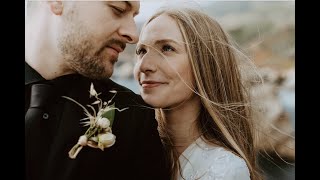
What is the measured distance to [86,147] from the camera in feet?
6.37

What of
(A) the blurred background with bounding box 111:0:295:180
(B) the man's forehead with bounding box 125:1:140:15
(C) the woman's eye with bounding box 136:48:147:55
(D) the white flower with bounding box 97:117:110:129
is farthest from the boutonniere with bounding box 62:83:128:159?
(B) the man's forehead with bounding box 125:1:140:15

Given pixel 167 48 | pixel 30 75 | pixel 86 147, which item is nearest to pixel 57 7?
pixel 30 75

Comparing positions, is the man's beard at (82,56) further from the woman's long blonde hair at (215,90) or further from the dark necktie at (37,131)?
the woman's long blonde hair at (215,90)

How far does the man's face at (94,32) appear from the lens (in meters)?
1.89

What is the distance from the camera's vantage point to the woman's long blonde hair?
195cm

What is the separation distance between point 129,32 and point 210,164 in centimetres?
59

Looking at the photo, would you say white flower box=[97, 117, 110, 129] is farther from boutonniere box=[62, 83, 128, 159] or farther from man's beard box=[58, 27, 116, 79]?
man's beard box=[58, 27, 116, 79]

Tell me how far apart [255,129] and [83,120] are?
707 millimetres

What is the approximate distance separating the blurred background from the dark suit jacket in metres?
0.12

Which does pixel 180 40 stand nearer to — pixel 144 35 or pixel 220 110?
pixel 144 35

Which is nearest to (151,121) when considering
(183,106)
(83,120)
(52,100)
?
(183,106)

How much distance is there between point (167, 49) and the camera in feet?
6.36

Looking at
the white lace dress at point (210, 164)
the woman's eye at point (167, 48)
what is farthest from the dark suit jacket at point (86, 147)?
the woman's eye at point (167, 48)

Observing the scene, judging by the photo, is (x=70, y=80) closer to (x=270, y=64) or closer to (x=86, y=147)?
(x=86, y=147)
